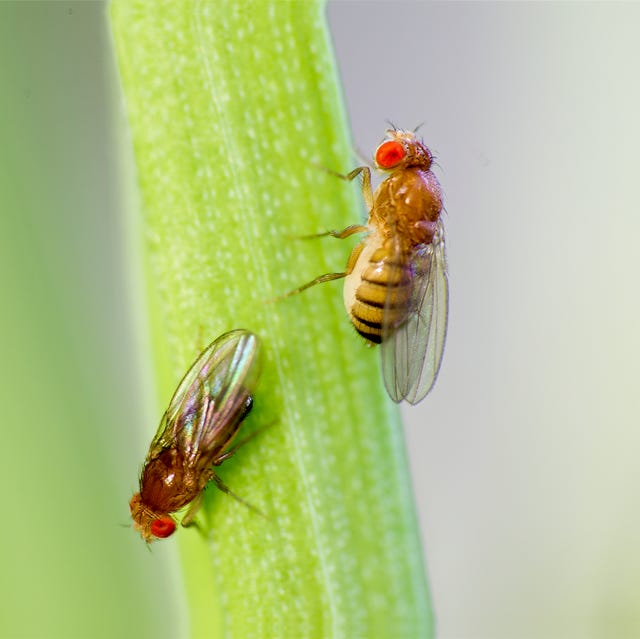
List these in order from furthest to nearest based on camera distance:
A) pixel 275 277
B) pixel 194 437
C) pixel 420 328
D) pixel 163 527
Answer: pixel 420 328 → pixel 194 437 → pixel 163 527 → pixel 275 277

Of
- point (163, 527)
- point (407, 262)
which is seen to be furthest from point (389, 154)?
point (163, 527)

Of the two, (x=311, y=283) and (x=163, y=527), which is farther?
(x=163, y=527)

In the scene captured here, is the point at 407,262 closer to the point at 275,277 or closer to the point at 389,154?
the point at 389,154

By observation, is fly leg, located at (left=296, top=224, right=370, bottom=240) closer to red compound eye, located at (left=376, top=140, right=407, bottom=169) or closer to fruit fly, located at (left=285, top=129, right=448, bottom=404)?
fruit fly, located at (left=285, top=129, right=448, bottom=404)

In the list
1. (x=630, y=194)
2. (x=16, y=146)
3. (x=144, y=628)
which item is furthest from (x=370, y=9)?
(x=144, y=628)

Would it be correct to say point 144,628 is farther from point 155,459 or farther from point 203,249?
point 203,249
